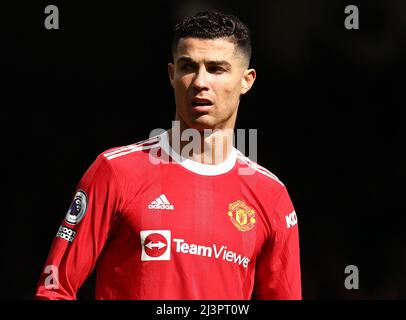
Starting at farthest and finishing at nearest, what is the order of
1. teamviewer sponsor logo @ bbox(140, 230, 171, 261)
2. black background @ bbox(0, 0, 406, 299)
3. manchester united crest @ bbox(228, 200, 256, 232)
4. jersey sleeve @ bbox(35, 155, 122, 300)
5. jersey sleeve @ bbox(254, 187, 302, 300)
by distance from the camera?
black background @ bbox(0, 0, 406, 299)
jersey sleeve @ bbox(254, 187, 302, 300)
manchester united crest @ bbox(228, 200, 256, 232)
teamviewer sponsor logo @ bbox(140, 230, 171, 261)
jersey sleeve @ bbox(35, 155, 122, 300)

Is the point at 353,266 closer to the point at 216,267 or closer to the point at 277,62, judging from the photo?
the point at 277,62

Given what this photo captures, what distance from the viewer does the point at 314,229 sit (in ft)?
27.3

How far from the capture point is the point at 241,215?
15.9 ft

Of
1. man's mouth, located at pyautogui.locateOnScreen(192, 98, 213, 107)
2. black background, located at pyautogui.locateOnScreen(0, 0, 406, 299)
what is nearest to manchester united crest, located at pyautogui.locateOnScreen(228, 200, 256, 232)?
man's mouth, located at pyautogui.locateOnScreen(192, 98, 213, 107)

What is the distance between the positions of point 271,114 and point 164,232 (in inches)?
144

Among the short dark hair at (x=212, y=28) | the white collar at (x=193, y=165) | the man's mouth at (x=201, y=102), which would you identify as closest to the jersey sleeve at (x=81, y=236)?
the white collar at (x=193, y=165)

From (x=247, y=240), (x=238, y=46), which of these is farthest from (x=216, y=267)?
(x=238, y=46)

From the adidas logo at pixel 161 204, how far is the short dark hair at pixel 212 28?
2.45 feet

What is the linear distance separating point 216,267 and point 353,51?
3841 millimetres

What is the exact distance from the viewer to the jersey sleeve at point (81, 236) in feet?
14.6

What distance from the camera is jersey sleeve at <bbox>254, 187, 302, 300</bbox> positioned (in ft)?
16.3

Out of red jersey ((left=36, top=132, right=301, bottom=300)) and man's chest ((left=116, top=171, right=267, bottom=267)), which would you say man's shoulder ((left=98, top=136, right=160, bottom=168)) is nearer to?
red jersey ((left=36, top=132, right=301, bottom=300))

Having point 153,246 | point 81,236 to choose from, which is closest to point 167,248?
point 153,246

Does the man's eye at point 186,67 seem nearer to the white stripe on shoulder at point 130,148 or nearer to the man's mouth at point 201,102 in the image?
the man's mouth at point 201,102
